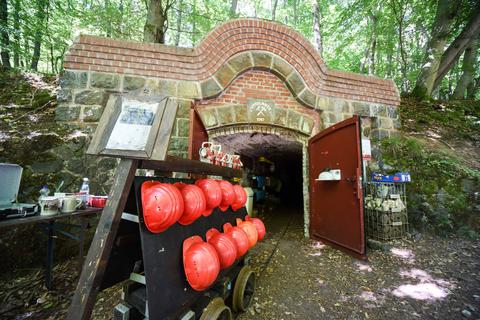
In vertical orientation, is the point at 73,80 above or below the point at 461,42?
below

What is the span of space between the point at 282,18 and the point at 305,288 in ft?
67.5

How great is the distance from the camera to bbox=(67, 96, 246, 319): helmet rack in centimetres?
123

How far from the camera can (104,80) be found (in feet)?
12.7

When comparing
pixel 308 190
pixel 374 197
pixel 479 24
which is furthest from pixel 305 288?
pixel 479 24

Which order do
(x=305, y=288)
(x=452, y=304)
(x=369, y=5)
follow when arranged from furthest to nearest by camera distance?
(x=369, y=5) → (x=305, y=288) → (x=452, y=304)

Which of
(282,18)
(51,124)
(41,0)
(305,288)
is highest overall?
(282,18)

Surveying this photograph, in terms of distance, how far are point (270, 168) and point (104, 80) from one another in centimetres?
818

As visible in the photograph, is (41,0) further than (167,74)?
Yes

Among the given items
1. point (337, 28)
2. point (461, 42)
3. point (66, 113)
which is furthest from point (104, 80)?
point (337, 28)

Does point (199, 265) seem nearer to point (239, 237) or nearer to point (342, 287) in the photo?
point (239, 237)

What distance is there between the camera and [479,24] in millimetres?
6340

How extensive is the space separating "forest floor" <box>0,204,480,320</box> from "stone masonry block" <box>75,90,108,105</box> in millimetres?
2791

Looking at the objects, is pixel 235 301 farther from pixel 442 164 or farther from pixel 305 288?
pixel 442 164

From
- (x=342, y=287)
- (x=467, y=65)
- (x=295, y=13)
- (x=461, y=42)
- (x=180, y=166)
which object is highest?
(x=295, y=13)
